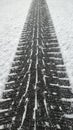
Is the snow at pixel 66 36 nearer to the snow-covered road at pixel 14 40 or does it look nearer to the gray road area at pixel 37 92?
the snow-covered road at pixel 14 40

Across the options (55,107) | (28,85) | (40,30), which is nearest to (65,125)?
(55,107)

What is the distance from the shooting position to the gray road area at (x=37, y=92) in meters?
6.36

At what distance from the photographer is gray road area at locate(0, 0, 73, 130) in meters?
6.36

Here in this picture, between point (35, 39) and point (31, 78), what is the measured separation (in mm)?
5183

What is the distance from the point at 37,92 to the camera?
25.5 feet

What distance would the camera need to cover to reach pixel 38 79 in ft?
28.7

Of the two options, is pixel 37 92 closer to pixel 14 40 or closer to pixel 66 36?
pixel 14 40

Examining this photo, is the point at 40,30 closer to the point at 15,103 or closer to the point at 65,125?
the point at 15,103

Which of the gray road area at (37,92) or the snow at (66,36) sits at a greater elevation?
the gray road area at (37,92)

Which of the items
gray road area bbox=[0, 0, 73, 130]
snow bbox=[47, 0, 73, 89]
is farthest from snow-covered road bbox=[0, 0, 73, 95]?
gray road area bbox=[0, 0, 73, 130]

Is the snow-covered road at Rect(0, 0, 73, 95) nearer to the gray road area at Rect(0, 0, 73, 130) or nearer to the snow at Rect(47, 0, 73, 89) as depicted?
the snow at Rect(47, 0, 73, 89)

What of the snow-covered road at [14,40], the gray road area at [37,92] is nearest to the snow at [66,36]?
the snow-covered road at [14,40]

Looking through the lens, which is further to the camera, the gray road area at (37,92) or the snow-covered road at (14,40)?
the snow-covered road at (14,40)

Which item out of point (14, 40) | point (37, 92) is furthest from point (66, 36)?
point (37, 92)
